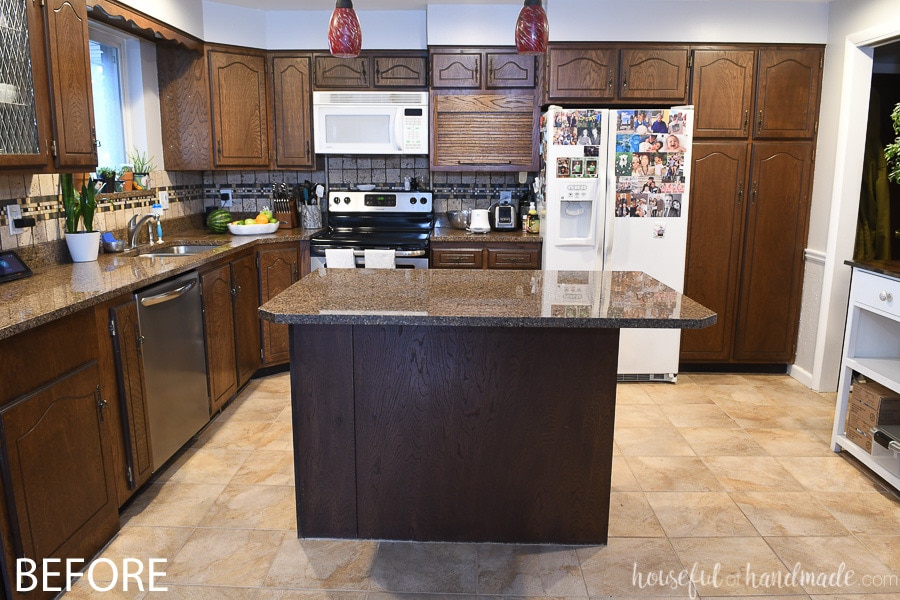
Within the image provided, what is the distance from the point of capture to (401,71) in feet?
14.7

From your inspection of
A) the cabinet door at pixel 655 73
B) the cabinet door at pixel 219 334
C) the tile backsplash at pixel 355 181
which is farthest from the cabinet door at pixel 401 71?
the cabinet door at pixel 219 334

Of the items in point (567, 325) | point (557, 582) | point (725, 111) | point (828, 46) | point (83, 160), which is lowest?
point (557, 582)

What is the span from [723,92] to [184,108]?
→ 3.39 m

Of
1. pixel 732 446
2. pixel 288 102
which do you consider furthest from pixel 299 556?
pixel 288 102

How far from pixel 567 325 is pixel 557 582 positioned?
2.89 ft

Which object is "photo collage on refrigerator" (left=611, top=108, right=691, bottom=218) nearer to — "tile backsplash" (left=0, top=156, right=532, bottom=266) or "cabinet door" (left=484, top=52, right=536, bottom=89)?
"cabinet door" (left=484, top=52, right=536, bottom=89)

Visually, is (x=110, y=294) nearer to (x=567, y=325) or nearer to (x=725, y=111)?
(x=567, y=325)

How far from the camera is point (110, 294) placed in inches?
93.9

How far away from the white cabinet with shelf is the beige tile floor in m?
→ 0.11

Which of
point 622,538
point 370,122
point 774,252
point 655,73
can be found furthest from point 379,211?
point 622,538

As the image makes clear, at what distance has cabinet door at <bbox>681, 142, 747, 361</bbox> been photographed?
420 centimetres

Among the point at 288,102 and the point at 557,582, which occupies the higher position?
the point at 288,102

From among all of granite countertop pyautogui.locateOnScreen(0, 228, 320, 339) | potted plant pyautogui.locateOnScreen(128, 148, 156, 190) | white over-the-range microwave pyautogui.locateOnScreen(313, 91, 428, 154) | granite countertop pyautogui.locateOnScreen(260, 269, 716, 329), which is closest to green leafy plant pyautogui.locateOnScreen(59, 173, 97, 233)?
granite countertop pyautogui.locateOnScreen(0, 228, 320, 339)

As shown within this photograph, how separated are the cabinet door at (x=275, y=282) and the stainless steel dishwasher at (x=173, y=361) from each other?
0.91 m
